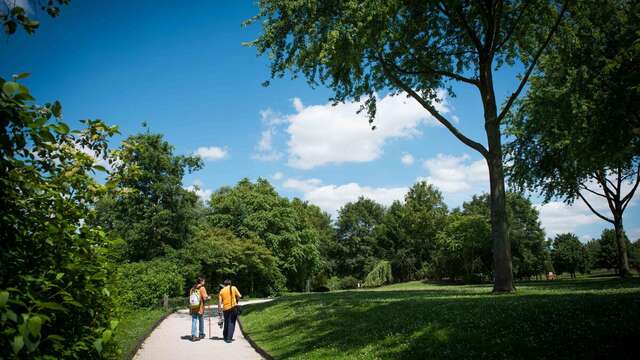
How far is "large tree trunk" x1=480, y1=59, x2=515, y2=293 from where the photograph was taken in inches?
691

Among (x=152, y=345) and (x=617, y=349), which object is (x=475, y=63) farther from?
(x=152, y=345)

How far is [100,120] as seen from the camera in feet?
15.9

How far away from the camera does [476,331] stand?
31.5ft

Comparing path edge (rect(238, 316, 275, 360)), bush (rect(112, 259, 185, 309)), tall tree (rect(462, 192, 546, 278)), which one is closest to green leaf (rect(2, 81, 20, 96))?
path edge (rect(238, 316, 275, 360))

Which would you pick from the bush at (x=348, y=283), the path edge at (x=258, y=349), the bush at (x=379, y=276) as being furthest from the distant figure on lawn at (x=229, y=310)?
the bush at (x=348, y=283)

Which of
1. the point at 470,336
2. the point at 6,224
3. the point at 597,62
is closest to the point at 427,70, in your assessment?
the point at 597,62

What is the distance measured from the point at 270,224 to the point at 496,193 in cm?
4341

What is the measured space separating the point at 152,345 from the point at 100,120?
12408mm

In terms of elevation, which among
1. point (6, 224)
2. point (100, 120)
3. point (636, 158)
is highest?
point (636, 158)

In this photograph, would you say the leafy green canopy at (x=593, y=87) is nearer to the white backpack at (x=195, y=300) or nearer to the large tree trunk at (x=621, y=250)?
the large tree trunk at (x=621, y=250)

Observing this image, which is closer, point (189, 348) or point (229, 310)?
point (189, 348)

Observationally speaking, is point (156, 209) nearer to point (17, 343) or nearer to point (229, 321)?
point (229, 321)

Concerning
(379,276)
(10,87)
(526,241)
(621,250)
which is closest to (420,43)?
(10,87)

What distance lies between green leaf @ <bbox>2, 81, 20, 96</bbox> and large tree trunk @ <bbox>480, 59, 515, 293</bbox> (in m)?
18.3
